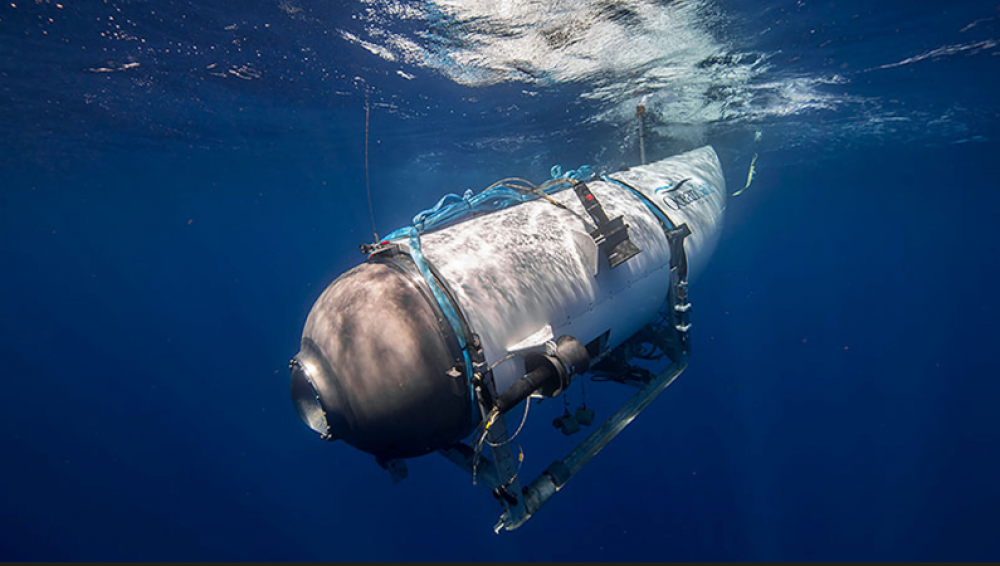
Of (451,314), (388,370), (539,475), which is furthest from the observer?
(539,475)

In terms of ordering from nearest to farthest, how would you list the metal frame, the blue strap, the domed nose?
the domed nose < the blue strap < the metal frame

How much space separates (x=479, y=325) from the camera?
9.48 feet

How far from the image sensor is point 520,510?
3.10 meters

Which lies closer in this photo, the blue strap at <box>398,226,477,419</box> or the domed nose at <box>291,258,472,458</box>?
the domed nose at <box>291,258,472,458</box>

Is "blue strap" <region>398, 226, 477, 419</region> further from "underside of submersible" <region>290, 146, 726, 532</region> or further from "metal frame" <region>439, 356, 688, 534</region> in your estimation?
"metal frame" <region>439, 356, 688, 534</region>

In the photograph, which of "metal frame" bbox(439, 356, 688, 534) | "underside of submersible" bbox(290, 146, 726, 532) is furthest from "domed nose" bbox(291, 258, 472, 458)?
"metal frame" bbox(439, 356, 688, 534)

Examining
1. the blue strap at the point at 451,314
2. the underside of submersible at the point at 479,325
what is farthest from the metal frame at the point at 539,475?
the blue strap at the point at 451,314

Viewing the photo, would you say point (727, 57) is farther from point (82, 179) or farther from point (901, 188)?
point (901, 188)

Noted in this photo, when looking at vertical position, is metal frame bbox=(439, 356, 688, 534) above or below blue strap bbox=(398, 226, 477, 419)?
below

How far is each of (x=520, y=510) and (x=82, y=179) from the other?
2599cm

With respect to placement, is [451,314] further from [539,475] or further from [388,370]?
[539,475]

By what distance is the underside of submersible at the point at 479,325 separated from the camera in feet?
8.94

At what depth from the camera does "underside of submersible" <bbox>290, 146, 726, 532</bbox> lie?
2.72m

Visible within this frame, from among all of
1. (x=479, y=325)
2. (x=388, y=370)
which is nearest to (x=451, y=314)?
→ (x=479, y=325)
